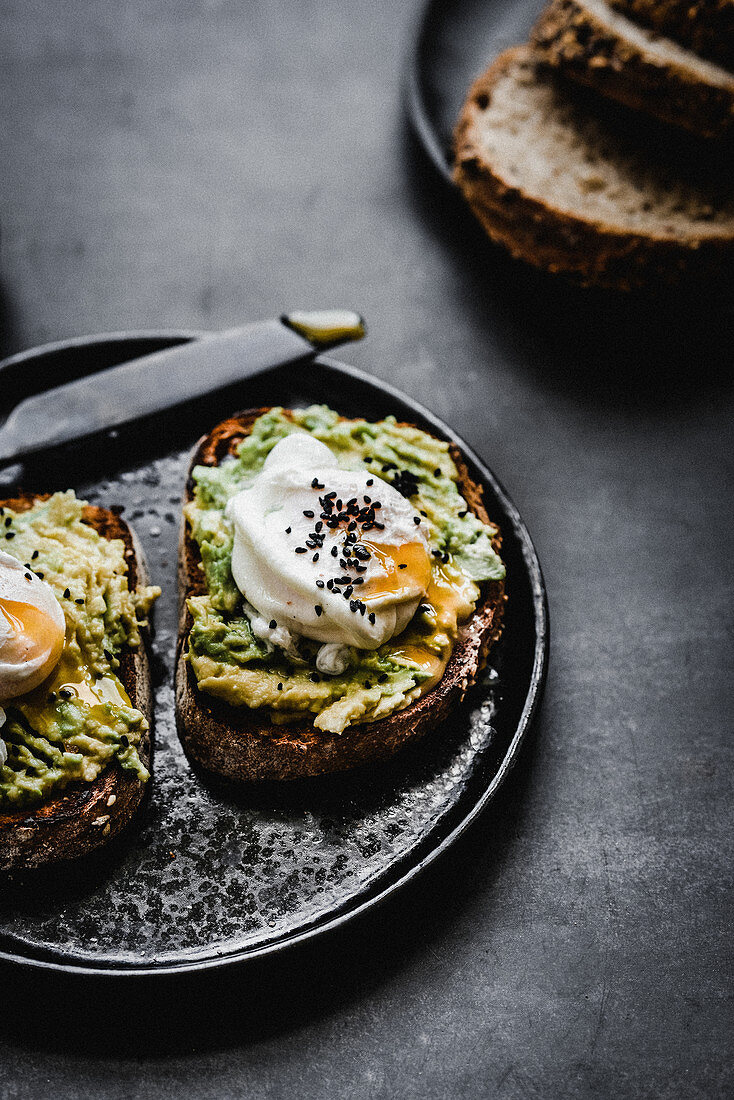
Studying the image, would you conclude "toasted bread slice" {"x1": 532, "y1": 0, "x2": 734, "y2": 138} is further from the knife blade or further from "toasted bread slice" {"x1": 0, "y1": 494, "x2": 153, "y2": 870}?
"toasted bread slice" {"x1": 0, "y1": 494, "x2": 153, "y2": 870}

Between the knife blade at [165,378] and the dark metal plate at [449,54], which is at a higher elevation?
the dark metal plate at [449,54]

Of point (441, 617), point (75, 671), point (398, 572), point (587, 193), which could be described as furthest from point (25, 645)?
point (587, 193)

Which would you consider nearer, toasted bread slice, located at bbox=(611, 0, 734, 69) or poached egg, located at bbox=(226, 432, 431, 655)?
poached egg, located at bbox=(226, 432, 431, 655)

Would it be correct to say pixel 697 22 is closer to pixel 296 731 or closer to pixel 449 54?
pixel 449 54

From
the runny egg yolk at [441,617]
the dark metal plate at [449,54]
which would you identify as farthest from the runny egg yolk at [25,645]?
the dark metal plate at [449,54]

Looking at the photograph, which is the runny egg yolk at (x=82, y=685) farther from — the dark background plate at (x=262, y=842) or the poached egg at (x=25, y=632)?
the dark background plate at (x=262, y=842)

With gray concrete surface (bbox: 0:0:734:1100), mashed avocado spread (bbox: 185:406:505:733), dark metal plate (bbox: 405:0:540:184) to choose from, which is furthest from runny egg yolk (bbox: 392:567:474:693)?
dark metal plate (bbox: 405:0:540:184)

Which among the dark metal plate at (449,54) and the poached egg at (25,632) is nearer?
the poached egg at (25,632)
